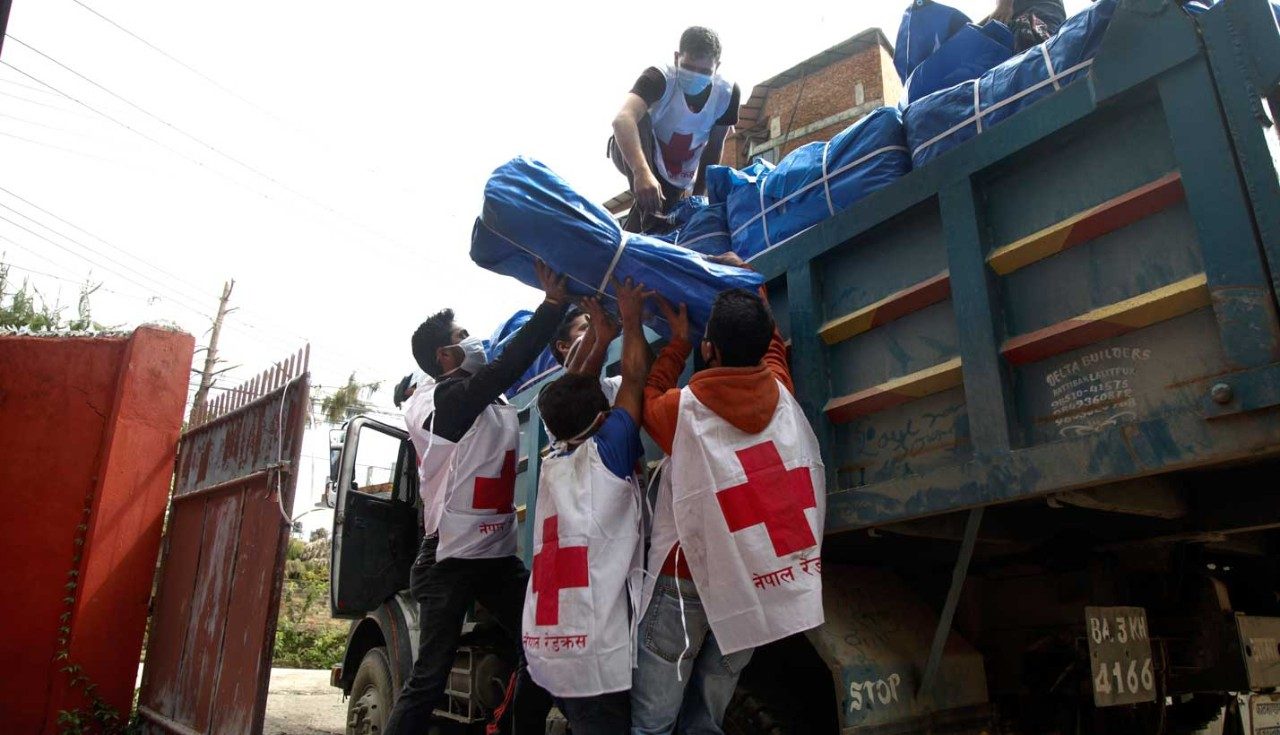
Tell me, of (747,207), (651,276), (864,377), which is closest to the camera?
(864,377)

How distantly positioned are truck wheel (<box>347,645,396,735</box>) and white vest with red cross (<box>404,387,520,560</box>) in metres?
1.26

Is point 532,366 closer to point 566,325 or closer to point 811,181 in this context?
point 566,325

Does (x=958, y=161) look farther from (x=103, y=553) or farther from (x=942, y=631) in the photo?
(x=103, y=553)

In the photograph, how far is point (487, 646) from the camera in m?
3.99

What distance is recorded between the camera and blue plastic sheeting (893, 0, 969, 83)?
2.59 meters

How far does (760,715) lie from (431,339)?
200cm

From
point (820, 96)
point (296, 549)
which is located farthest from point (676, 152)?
point (296, 549)

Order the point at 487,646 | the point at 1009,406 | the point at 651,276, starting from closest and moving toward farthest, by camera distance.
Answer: the point at 1009,406 < the point at 651,276 < the point at 487,646

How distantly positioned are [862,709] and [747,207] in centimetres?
161

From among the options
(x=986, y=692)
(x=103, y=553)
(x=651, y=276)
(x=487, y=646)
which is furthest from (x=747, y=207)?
(x=103, y=553)

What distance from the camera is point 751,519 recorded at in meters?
2.17

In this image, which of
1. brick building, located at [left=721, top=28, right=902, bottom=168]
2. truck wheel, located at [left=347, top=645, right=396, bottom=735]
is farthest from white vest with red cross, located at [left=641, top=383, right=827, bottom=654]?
brick building, located at [left=721, top=28, right=902, bottom=168]

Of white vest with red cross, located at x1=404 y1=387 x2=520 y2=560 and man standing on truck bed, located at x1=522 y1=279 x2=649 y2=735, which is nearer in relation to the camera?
man standing on truck bed, located at x1=522 y1=279 x2=649 y2=735

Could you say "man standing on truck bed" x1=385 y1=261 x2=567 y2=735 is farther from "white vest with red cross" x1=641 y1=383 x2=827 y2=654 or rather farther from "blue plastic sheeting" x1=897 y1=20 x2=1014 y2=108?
"blue plastic sheeting" x1=897 y1=20 x2=1014 y2=108
